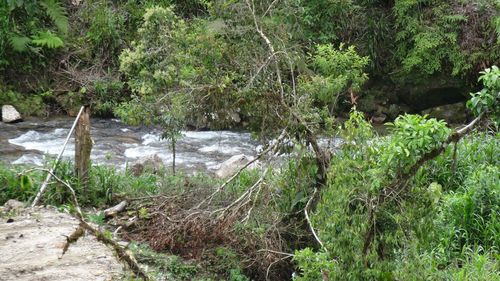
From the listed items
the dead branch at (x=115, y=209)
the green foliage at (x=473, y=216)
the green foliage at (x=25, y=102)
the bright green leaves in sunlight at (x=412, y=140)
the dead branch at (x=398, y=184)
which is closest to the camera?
the bright green leaves in sunlight at (x=412, y=140)

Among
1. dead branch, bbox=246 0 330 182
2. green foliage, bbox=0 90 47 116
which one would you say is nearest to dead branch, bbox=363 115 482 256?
dead branch, bbox=246 0 330 182

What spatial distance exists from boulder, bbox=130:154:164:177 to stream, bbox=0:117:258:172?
61 centimetres

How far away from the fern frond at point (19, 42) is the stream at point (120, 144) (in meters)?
1.58

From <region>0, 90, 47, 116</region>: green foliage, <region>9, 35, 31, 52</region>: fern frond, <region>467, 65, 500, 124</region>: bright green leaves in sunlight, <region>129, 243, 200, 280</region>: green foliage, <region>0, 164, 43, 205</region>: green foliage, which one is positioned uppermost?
<region>9, 35, 31, 52</region>: fern frond

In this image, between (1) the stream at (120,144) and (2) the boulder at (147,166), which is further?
(1) the stream at (120,144)

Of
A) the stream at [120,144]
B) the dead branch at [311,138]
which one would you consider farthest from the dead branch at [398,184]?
the stream at [120,144]

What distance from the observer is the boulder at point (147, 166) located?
8581 mm

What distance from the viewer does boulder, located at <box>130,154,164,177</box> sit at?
8.58 m

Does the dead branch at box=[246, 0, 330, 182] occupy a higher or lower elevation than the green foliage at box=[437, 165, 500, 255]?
higher

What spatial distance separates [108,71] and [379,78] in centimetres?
581

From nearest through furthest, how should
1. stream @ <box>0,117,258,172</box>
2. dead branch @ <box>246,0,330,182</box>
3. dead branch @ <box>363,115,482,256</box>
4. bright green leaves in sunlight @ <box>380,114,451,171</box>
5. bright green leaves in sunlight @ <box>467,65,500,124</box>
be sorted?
bright green leaves in sunlight @ <box>380,114,451,171</box>
dead branch @ <box>363,115,482,256</box>
bright green leaves in sunlight @ <box>467,65,500,124</box>
dead branch @ <box>246,0,330,182</box>
stream @ <box>0,117,258,172</box>

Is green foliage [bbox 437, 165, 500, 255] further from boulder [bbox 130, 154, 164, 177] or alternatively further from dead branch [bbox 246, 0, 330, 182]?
boulder [bbox 130, 154, 164, 177]

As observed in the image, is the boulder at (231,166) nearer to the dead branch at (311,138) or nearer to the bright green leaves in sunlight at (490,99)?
the dead branch at (311,138)

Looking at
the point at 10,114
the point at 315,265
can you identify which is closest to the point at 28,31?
the point at 10,114
